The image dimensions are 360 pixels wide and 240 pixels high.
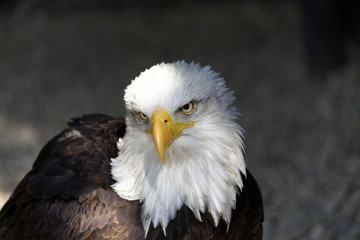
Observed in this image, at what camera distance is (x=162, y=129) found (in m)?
2.26

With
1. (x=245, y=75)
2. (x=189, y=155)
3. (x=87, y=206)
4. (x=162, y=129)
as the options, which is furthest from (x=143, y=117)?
(x=245, y=75)

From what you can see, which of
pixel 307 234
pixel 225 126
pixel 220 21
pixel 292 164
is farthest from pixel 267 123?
pixel 225 126

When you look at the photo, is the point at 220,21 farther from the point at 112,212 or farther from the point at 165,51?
the point at 112,212

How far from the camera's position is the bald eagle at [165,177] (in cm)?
236

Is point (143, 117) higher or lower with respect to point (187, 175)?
higher

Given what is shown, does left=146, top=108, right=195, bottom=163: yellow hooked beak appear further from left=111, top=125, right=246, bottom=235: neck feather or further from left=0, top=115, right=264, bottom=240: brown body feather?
left=0, top=115, right=264, bottom=240: brown body feather

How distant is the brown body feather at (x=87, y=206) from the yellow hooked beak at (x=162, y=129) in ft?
1.16

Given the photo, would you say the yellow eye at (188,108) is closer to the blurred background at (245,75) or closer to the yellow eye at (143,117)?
the yellow eye at (143,117)

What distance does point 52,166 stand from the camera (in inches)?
107

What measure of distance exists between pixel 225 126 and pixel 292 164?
9.32ft

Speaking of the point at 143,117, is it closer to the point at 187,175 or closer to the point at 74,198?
the point at 187,175

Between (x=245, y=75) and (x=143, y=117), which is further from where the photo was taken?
(x=245, y=75)

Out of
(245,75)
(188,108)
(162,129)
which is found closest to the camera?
(162,129)

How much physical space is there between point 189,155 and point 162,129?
8.5 inches
